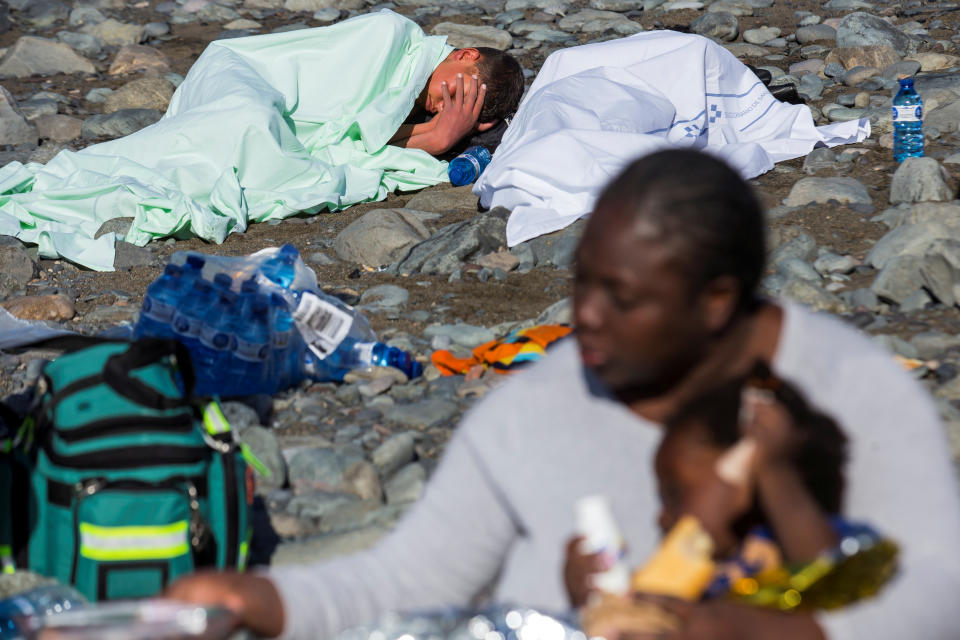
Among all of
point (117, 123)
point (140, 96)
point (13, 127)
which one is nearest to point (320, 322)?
point (117, 123)

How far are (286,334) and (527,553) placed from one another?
2180mm

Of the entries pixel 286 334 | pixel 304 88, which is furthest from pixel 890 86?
pixel 286 334

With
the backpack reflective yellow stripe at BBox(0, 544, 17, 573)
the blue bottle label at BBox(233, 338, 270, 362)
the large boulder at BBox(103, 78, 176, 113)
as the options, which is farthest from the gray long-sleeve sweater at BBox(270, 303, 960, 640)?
the large boulder at BBox(103, 78, 176, 113)

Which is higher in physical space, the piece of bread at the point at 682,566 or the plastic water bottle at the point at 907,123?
the piece of bread at the point at 682,566

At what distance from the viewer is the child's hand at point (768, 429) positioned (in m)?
1.62

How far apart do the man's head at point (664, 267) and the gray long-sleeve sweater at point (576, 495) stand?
110 mm

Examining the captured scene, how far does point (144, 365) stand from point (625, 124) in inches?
142

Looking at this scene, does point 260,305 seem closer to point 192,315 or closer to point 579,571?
point 192,315

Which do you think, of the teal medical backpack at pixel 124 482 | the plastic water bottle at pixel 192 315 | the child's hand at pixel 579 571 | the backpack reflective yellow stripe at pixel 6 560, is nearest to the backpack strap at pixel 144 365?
the teal medical backpack at pixel 124 482

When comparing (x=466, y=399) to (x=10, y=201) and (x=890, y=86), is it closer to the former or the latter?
(x=10, y=201)

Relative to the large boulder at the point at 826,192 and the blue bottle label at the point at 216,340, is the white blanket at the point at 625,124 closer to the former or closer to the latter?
the large boulder at the point at 826,192

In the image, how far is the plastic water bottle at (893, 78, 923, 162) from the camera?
564cm

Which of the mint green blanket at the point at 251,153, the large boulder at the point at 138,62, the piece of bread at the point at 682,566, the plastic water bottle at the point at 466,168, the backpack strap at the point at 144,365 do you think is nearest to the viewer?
the piece of bread at the point at 682,566

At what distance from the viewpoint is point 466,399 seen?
3.78m
